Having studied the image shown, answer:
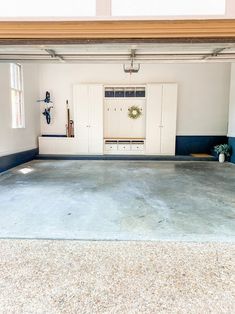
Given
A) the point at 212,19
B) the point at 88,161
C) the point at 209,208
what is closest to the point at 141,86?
the point at 88,161

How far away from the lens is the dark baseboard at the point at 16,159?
22.3ft

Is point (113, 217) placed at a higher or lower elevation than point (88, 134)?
lower

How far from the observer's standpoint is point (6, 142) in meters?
7.03

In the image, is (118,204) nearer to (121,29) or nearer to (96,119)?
(121,29)

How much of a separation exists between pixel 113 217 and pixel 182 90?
7255mm

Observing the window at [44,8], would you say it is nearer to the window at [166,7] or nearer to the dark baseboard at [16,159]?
the window at [166,7]

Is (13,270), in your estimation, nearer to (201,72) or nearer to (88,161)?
(88,161)

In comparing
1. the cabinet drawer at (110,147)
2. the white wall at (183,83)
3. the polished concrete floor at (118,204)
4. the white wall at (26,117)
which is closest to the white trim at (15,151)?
the white wall at (26,117)

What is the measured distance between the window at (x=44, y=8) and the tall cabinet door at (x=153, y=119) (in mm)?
7355

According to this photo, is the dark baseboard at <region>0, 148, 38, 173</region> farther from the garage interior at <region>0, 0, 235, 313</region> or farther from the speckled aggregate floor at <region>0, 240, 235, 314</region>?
the speckled aggregate floor at <region>0, 240, 235, 314</region>

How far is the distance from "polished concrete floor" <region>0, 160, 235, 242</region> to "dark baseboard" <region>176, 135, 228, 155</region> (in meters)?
2.76

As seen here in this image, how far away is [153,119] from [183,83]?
5.91 ft

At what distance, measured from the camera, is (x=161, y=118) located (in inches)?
360

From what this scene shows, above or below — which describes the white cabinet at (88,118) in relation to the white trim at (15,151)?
above
